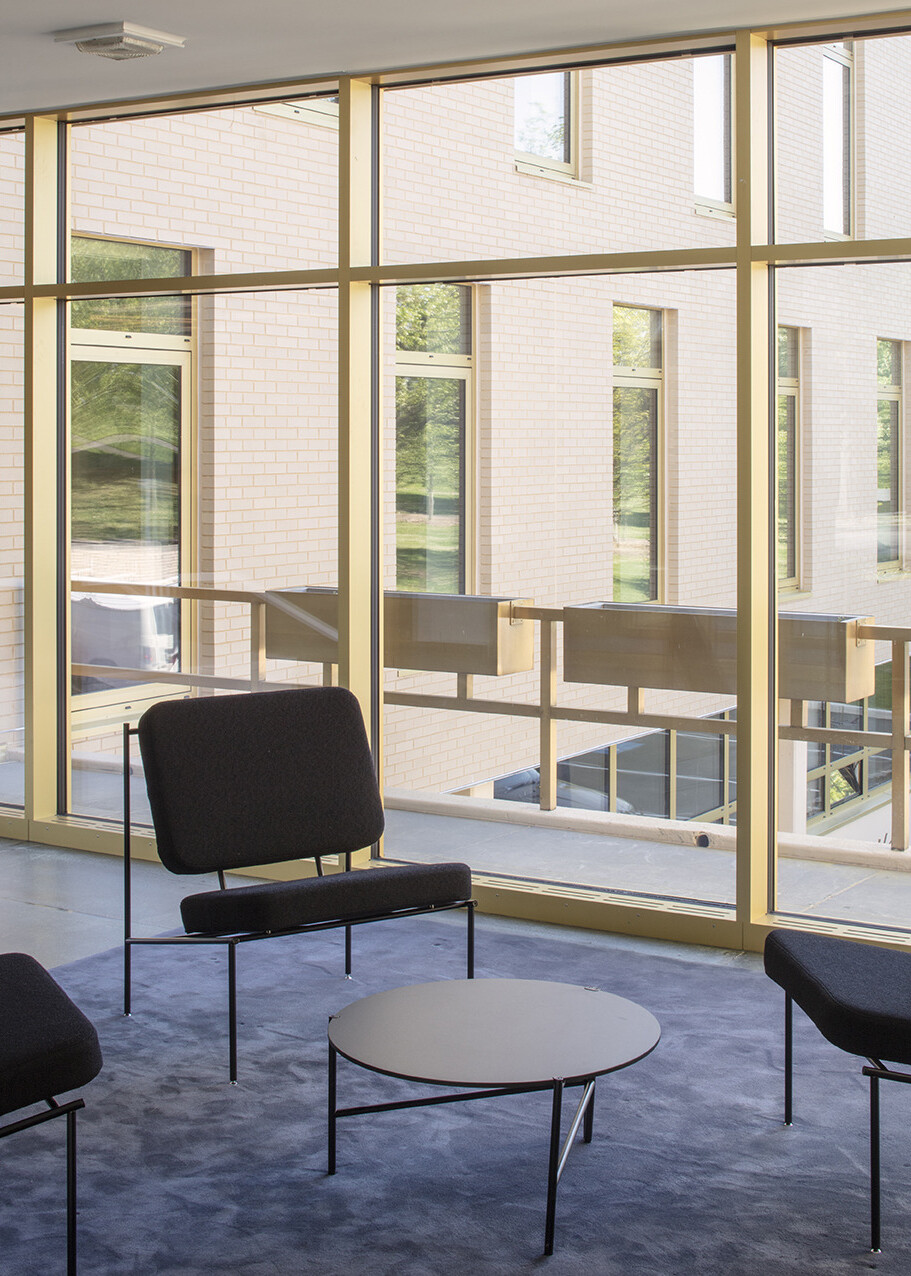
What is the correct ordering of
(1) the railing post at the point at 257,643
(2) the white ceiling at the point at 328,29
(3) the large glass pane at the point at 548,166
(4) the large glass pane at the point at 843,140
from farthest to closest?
(1) the railing post at the point at 257,643 → (3) the large glass pane at the point at 548,166 → (4) the large glass pane at the point at 843,140 → (2) the white ceiling at the point at 328,29

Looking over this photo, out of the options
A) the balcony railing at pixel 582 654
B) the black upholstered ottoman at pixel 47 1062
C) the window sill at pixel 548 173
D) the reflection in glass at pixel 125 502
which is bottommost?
the black upholstered ottoman at pixel 47 1062

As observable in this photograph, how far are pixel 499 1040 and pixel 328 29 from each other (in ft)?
11.2

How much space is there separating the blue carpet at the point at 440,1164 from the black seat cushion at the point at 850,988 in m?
0.41

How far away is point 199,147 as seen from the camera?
5.77 m

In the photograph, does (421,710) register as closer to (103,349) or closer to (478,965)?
(478,965)

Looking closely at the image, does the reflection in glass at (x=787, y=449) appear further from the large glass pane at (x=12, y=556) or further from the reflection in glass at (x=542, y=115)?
the large glass pane at (x=12, y=556)

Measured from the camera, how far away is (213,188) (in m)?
5.74

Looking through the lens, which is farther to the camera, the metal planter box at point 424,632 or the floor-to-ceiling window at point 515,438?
the metal planter box at point 424,632

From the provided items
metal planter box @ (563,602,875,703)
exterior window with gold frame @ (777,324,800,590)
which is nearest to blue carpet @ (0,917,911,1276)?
metal planter box @ (563,602,875,703)

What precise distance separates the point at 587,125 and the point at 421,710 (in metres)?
2.34

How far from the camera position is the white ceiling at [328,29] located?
14.4 ft

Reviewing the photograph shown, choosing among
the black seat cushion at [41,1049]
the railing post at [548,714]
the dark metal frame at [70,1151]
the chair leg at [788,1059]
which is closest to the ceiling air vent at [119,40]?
the railing post at [548,714]

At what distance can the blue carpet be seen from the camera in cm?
281

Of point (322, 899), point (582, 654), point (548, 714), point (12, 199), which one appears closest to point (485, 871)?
point (548, 714)
